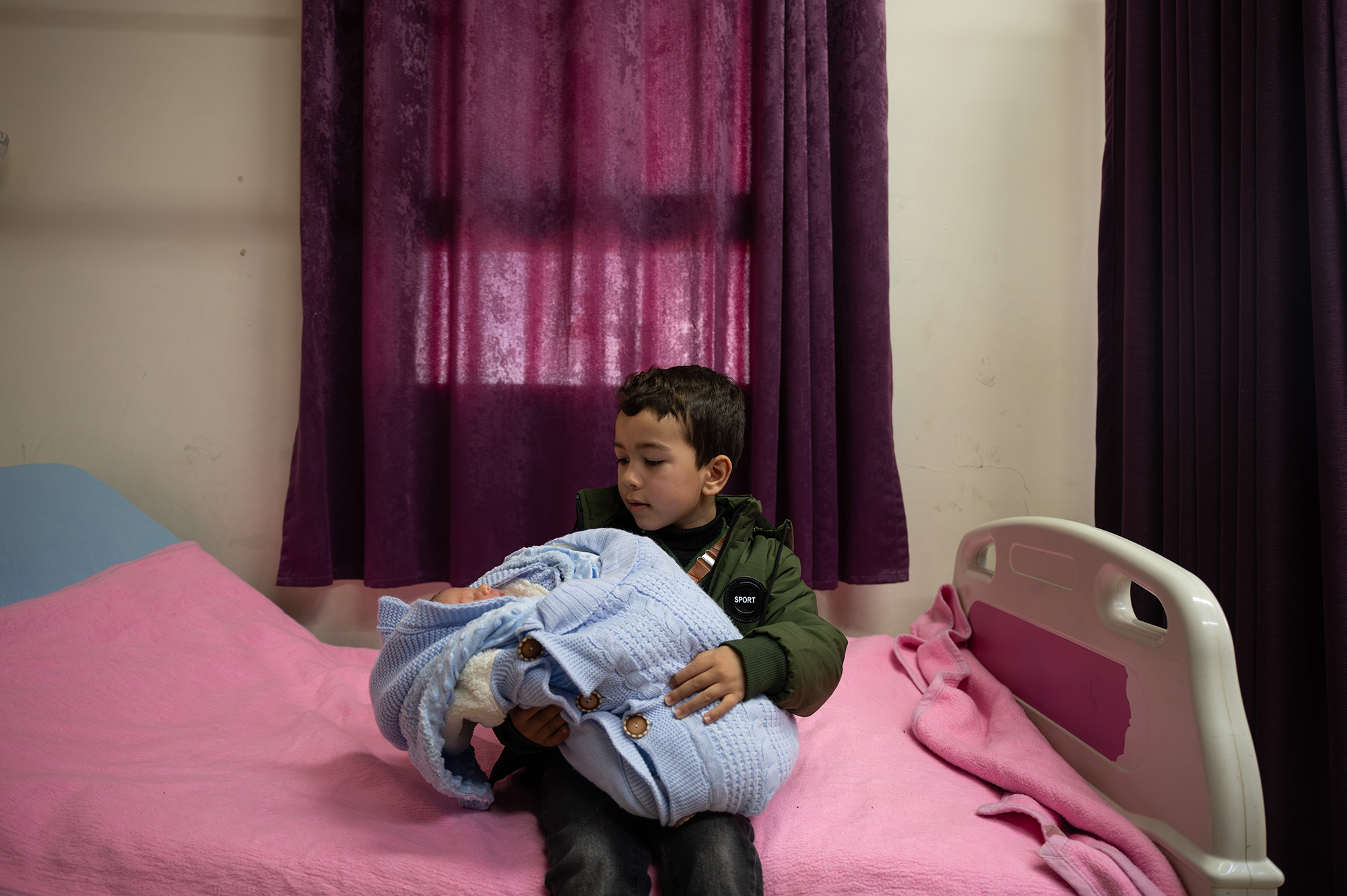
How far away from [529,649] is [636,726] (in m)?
0.16

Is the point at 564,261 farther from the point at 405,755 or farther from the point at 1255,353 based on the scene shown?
the point at 1255,353

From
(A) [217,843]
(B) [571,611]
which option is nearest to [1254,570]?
(B) [571,611]

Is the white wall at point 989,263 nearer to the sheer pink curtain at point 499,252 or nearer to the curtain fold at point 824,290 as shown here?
the curtain fold at point 824,290

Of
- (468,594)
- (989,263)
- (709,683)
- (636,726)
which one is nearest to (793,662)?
(709,683)

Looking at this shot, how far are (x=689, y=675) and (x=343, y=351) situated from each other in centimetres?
134

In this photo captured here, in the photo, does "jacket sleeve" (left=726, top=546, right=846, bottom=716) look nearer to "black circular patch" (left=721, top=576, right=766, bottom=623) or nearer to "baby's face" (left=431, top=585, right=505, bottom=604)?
"black circular patch" (left=721, top=576, right=766, bottom=623)

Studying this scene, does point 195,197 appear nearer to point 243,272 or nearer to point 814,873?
point 243,272

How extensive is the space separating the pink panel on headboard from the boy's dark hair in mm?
614

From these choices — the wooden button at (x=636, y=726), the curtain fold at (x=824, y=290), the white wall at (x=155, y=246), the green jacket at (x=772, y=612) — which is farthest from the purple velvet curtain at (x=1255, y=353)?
the white wall at (x=155, y=246)

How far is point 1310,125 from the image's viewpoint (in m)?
1.22

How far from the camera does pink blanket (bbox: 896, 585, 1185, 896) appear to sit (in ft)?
2.82

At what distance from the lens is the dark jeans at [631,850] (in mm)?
801

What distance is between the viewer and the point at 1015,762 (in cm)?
105

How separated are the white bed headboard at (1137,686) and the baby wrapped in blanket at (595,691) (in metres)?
0.48
